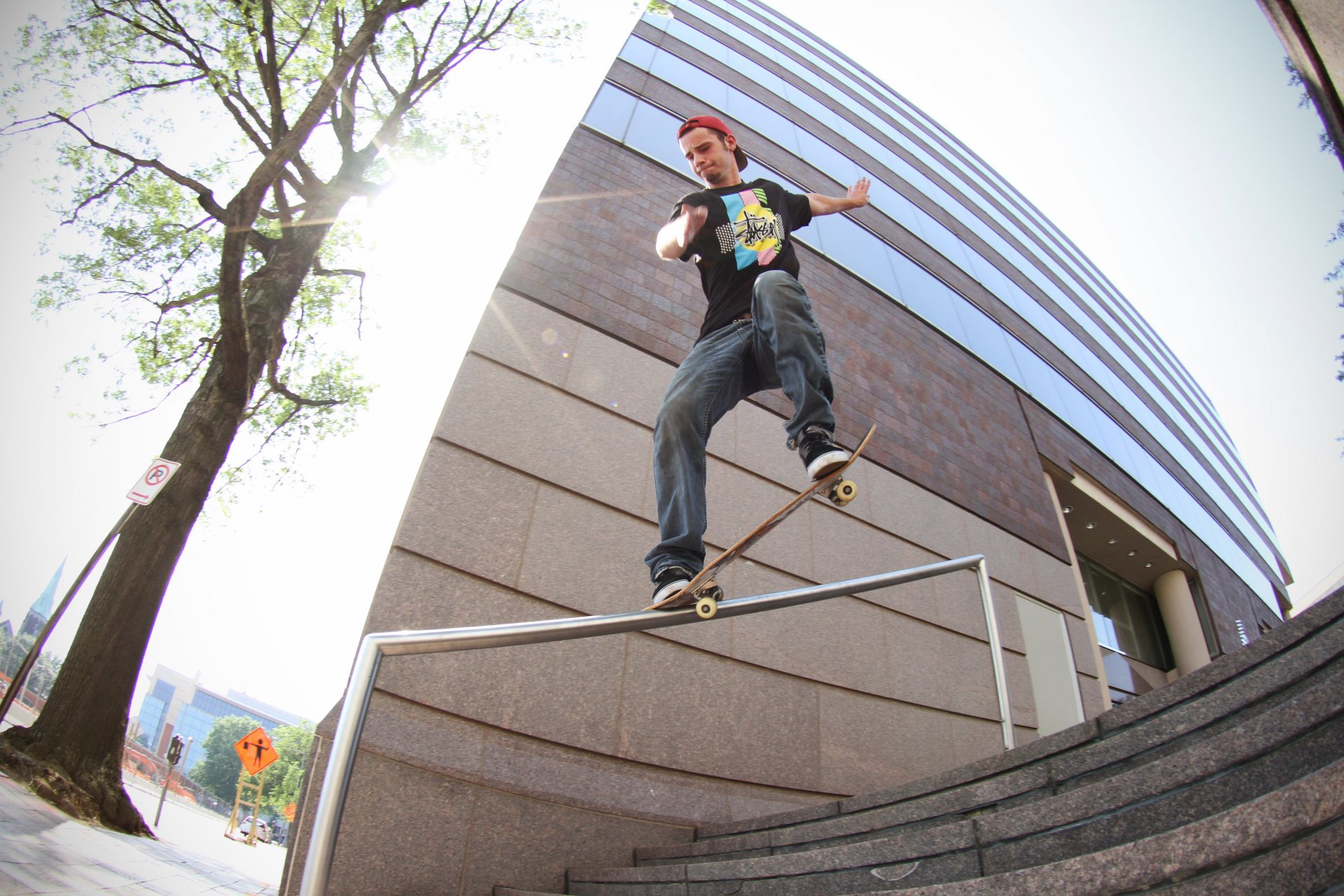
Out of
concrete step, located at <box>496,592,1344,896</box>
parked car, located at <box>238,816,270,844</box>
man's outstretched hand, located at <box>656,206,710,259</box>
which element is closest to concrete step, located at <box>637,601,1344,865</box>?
concrete step, located at <box>496,592,1344,896</box>

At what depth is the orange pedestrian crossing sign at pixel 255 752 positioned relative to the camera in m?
12.0

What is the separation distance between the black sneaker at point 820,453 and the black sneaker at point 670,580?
0.55m

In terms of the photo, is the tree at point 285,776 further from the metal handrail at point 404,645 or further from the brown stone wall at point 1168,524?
the metal handrail at point 404,645

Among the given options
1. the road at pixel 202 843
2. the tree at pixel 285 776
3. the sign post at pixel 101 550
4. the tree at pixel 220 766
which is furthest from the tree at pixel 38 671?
the tree at pixel 220 766

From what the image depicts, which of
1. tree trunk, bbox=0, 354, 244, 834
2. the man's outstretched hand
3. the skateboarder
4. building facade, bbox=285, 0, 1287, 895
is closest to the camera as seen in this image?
the skateboarder

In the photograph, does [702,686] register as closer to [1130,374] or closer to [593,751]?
[593,751]

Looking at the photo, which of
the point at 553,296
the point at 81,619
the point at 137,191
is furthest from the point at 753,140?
the point at 81,619

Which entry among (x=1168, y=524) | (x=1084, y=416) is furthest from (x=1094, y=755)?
(x=1168, y=524)

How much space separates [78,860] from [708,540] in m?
3.60

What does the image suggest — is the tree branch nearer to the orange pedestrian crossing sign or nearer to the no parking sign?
the no parking sign

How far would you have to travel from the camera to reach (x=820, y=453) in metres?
2.15

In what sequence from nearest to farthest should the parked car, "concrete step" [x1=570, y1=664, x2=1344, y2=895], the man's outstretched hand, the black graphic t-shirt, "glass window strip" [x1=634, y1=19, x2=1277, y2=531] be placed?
"concrete step" [x1=570, y1=664, x2=1344, y2=895] → the man's outstretched hand → the black graphic t-shirt → "glass window strip" [x1=634, y1=19, x2=1277, y2=531] → the parked car

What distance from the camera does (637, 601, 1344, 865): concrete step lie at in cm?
123

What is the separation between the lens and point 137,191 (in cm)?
800
